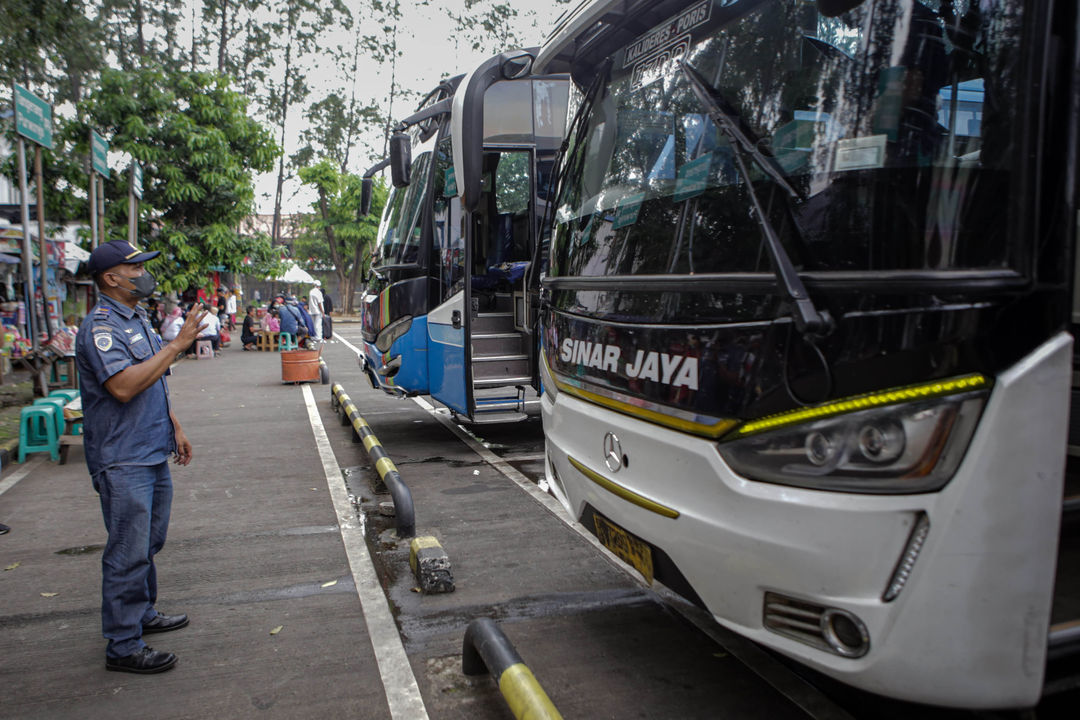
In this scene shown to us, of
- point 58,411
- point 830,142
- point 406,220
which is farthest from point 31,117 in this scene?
point 830,142

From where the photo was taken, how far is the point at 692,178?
2.90 metres

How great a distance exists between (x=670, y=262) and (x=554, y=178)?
145cm

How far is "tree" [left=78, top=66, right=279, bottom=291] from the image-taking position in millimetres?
18062

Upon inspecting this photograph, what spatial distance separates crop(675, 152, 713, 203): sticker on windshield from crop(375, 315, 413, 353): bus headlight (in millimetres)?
5139

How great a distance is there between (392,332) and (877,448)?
6.41 metres

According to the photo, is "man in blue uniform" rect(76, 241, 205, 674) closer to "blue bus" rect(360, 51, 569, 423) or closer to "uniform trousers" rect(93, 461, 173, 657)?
"uniform trousers" rect(93, 461, 173, 657)

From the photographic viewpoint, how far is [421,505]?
6.04 metres

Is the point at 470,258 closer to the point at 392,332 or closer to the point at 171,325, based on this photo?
the point at 392,332

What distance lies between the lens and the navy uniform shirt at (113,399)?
130 inches

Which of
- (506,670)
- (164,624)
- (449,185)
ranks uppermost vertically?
(449,185)

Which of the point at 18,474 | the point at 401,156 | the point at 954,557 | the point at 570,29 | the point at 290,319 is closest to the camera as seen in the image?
the point at 954,557

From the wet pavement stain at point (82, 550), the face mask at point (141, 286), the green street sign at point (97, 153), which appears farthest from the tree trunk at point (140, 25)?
the face mask at point (141, 286)

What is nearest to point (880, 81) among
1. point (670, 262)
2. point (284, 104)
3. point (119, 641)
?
point (670, 262)

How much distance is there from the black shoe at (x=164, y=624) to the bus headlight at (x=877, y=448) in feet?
9.74
